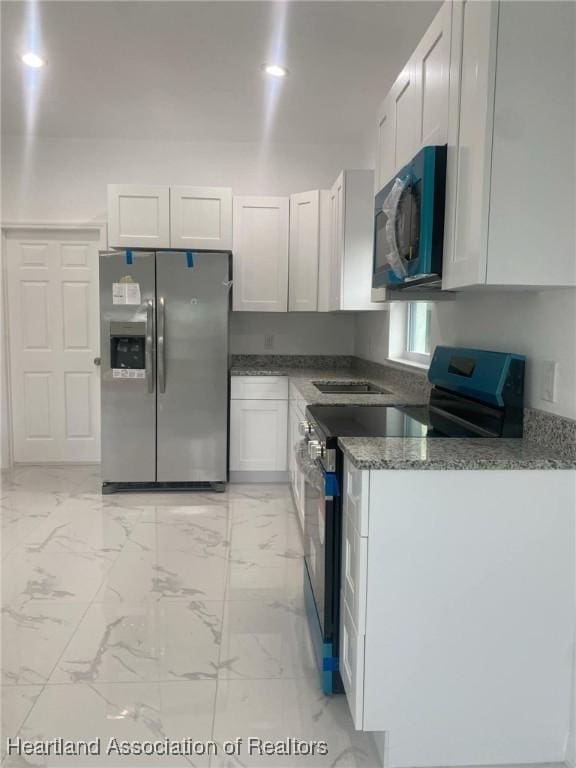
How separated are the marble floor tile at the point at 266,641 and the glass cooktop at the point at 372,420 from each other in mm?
899

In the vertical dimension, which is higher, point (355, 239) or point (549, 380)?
point (355, 239)

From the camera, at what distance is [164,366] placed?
398 cm

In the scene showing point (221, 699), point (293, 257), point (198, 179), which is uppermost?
point (198, 179)

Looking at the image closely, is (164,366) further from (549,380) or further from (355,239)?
(549,380)

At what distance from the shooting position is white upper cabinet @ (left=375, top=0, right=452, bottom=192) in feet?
5.70

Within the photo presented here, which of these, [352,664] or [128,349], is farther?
[128,349]

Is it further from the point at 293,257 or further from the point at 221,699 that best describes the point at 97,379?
the point at 221,699

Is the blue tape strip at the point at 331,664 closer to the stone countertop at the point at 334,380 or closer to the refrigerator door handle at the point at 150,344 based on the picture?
the stone countertop at the point at 334,380

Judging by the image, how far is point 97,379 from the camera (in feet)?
15.7

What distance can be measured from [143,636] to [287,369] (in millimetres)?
2633

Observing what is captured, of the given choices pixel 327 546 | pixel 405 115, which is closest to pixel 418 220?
pixel 405 115

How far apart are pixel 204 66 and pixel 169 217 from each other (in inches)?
49.5

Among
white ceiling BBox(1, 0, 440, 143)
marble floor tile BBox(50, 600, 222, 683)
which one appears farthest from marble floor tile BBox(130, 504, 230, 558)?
white ceiling BBox(1, 0, 440, 143)

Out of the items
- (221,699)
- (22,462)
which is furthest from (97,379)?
(221,699)
